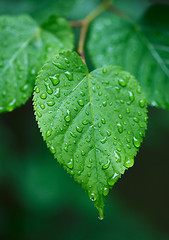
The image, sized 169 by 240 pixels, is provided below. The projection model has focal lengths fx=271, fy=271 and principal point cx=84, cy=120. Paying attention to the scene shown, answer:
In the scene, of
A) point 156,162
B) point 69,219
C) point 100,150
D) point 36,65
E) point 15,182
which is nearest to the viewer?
point 100,150

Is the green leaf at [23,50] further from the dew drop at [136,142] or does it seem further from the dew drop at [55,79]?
the dew drop at [136,142]

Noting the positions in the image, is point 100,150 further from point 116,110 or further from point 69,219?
point 69,219

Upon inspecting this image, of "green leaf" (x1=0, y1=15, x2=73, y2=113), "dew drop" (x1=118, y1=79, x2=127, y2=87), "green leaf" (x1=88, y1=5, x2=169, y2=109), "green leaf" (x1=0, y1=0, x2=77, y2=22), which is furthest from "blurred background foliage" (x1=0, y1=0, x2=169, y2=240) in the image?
"dew drop" (x1=118, y1=79, x2=127, y2=87)

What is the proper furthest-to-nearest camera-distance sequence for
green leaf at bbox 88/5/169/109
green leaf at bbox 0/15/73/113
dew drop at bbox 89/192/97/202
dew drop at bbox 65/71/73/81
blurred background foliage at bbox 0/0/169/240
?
blurred background foliage at bbox 0/0/169/240
green leaf at bbox 88/5/169/109
green leaf at bbox 0/15/73/113
dew drop at bbox 65/71/73/81
dew drop at bbox 89/192/97/202

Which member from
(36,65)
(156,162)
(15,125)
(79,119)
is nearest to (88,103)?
(79,119)

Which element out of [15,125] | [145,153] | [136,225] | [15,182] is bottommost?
[136,225]

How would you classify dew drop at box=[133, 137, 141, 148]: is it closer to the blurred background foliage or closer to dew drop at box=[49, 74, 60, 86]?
dew drop at box=[49, 74, 60, 86]
